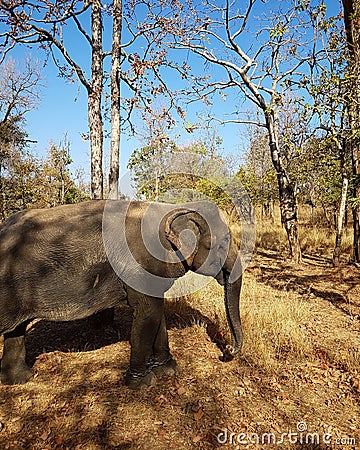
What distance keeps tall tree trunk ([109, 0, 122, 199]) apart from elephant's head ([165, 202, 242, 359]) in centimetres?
391

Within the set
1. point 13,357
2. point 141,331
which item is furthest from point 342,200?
point 13,357

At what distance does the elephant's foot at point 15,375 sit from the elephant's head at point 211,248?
2.30 m

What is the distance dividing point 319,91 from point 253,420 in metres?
5.33

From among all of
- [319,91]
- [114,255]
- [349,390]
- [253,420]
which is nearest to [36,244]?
[114,255]

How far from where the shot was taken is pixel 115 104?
7707mm

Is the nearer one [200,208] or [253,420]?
[253,420]

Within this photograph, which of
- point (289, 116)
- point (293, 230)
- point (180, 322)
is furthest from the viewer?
point (289, 116)

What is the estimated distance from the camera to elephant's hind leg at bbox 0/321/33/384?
395 centimetres

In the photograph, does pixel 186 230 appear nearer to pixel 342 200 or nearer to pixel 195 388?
pixel 195 388

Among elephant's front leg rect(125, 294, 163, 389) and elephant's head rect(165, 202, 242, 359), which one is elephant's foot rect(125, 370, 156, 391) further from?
elephant's head rect(165, 202, 242, 359)

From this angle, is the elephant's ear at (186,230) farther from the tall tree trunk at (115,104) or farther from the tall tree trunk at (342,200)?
the tall tree trunk at (342,200)

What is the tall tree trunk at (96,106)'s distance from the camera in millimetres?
7251

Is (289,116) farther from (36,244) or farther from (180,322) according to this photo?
(36,244)

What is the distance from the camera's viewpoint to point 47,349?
4953 mm
